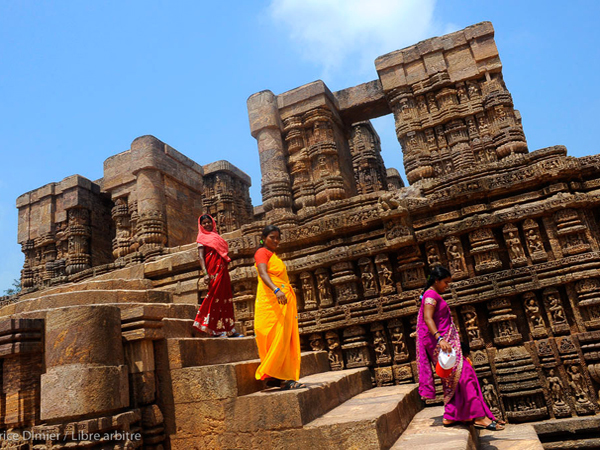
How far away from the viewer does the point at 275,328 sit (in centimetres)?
432

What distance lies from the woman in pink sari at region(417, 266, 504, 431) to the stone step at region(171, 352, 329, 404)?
177 cm

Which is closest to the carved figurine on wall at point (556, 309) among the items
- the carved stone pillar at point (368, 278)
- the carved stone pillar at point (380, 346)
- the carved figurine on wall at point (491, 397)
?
the carved figurine on wall at point (491, 397)

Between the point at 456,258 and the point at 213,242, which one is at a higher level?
the point at 213,242

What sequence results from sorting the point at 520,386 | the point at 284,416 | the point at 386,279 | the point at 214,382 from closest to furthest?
1. the point at 284,416
2. the point at 214,382
3. the point at 520,386
4. the point at 386,279

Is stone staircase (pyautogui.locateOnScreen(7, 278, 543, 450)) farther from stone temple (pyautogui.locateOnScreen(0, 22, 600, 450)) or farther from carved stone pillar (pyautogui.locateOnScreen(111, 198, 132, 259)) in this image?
carved stone pillar (pyautogui.locateOnScreen(111, 198, 132, 259))

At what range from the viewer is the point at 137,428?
4188 mm

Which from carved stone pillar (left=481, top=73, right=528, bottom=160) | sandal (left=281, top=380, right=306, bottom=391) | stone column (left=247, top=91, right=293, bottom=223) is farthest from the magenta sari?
stone column (left=247, top=91, right=293, bottom=223)

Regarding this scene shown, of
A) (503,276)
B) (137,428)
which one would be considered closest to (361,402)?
(137,428)

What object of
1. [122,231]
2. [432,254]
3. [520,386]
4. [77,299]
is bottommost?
[520,386]

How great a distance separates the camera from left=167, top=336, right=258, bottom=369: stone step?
4.57 meters

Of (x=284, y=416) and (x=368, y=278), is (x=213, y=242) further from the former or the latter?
(x=284, y=416)

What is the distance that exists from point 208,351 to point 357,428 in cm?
219

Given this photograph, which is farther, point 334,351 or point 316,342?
point 316,342

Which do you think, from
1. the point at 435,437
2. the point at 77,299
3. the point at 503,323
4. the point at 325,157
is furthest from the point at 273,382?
the point at 325,157
